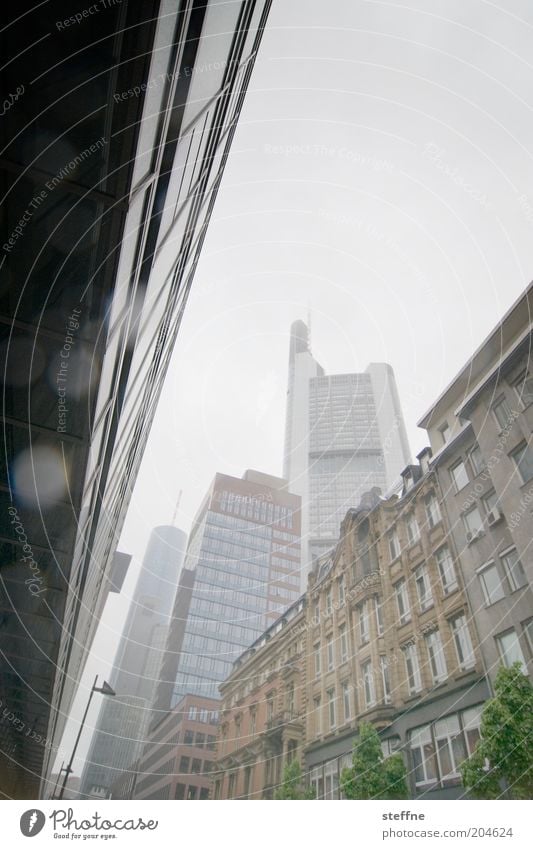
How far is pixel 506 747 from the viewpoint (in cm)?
938

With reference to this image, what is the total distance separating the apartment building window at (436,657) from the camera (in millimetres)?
13844

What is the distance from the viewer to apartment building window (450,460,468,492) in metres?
16.5

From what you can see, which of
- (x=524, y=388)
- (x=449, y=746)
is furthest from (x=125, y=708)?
(x=524, y=388)

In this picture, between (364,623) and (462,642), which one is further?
(364,623)

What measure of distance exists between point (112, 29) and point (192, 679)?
3453 inches

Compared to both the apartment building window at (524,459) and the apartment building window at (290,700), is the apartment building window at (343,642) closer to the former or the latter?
the apartment building window at (290,700)

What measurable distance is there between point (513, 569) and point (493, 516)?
74.8 inches

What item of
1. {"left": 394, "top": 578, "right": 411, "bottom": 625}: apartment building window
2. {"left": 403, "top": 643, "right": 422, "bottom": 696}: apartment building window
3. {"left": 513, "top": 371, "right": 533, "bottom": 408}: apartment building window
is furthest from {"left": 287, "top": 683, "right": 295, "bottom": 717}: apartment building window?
{"left": 513, "top": 371, "right": 533, "bottom": 408}: apartment building window

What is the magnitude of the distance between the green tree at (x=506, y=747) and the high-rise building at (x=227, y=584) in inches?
2717

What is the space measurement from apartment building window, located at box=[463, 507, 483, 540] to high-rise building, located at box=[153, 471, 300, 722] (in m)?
67.0

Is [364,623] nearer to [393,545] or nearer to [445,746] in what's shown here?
[393,545]

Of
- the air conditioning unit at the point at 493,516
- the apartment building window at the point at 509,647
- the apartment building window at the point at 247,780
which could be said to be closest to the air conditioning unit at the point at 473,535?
the air conditioning unit at the point at 493,516

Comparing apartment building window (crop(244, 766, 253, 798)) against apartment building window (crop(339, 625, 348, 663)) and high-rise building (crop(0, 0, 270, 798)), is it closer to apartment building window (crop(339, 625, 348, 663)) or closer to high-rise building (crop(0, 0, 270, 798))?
apartment building window (crop(339, 625, 348, 663))
